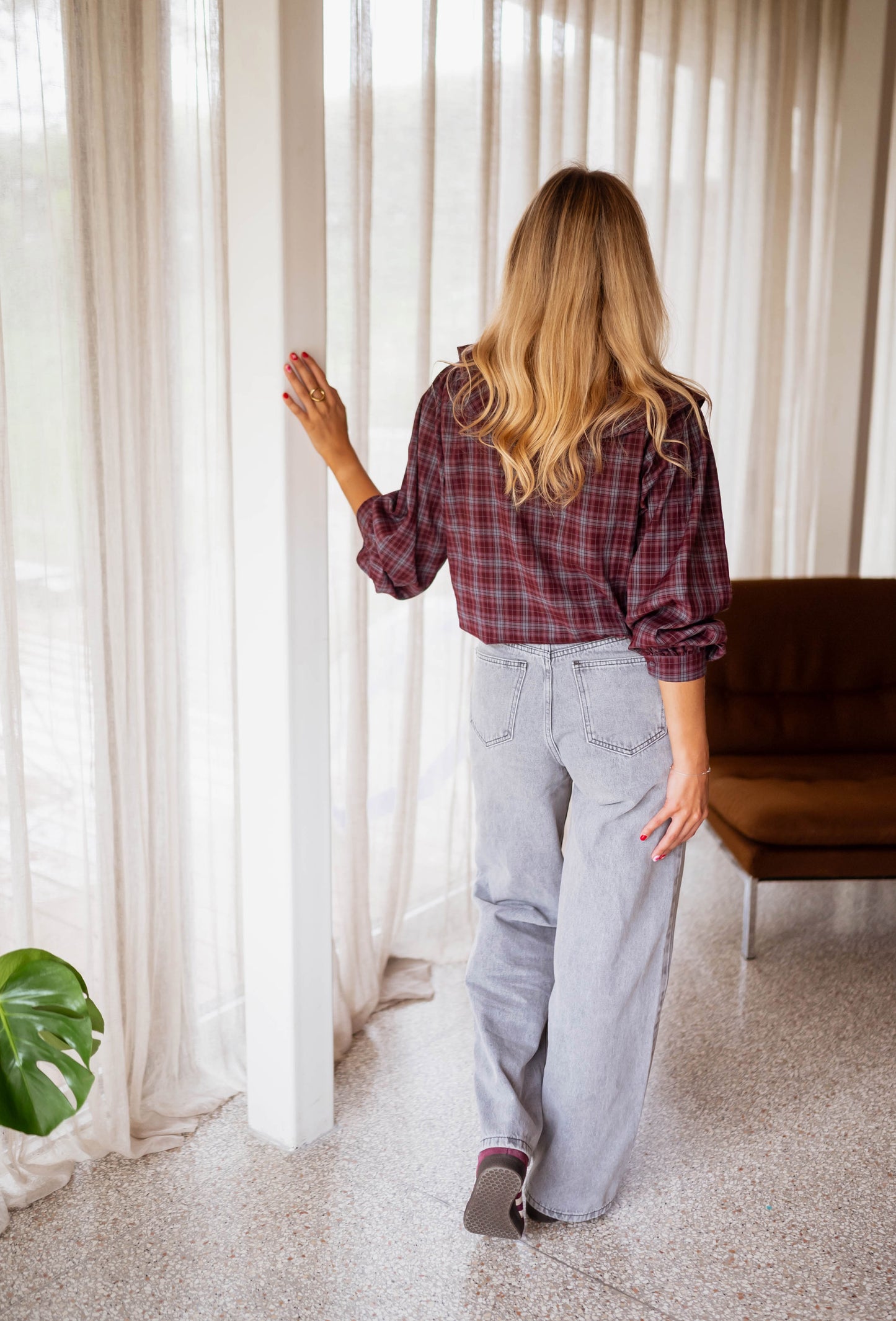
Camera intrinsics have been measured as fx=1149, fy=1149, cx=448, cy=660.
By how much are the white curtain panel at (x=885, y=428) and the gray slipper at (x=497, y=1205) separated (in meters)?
2.80

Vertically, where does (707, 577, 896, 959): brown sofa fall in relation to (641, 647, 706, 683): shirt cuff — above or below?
below

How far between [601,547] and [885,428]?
2.67 meters

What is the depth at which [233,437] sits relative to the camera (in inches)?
72.4

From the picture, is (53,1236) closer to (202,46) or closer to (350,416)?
(350,416)

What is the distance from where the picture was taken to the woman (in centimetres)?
155

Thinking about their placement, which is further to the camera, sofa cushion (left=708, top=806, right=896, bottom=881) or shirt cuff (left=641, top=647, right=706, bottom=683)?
sofa cushion (left=708, top=806, right=896, bottom=881)

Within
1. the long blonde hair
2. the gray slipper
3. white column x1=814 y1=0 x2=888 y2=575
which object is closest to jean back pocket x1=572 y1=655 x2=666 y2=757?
the long blonde hair

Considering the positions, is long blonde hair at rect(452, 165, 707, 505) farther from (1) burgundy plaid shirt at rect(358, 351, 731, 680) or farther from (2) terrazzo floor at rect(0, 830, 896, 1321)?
(2) terrazzo floor at rect(0, 830, 896, 1321)

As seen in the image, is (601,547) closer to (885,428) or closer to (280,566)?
(280,566)

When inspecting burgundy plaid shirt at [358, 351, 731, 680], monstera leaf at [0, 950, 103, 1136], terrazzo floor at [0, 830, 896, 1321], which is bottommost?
terrazzo floor at [0, 830, 896, 1321]

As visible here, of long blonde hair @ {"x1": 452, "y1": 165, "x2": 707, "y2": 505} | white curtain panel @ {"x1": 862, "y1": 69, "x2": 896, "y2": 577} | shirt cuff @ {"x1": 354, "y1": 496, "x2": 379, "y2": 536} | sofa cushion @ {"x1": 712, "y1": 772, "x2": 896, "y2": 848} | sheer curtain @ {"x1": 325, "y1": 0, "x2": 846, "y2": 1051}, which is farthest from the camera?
white curtain panel @ {"x1": 862, "y1": 69, "x2": 896, "y2": 577}

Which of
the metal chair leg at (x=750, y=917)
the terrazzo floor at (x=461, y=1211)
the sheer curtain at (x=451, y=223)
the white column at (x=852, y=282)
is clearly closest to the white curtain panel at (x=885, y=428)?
the white column at (x=852, y=282)

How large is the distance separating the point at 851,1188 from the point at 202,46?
6.97 feet

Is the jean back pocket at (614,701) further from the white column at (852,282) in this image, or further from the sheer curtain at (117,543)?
the white column at (852,282)
